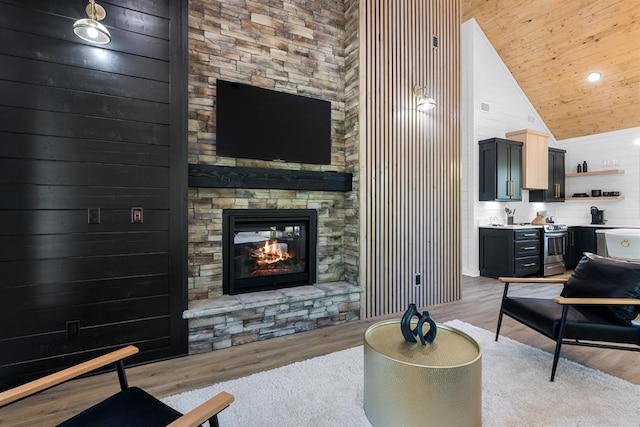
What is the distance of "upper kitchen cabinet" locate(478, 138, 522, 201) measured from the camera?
5633mm

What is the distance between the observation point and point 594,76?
18.0ft

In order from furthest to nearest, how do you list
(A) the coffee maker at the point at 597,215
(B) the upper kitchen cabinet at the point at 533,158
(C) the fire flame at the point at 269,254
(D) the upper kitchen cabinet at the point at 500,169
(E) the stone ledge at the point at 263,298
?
(A) the coffee maker at the point at 597,215, (B) the upper kitchen cabinet at the point at 533,158, (D) the upper kitchen cabinet at the point at 500,169, (C) the fire flame at the point at 269,254, (E) the stone ledge at the point at 263,298

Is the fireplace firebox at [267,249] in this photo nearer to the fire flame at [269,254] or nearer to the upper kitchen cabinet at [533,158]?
the fire flame at [269,254]

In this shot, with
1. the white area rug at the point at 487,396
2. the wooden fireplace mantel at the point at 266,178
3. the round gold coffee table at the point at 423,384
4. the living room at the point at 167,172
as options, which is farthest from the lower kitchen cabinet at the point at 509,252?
the round gold coffee table at the point at 423,384

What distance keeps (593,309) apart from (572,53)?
15.9 ft

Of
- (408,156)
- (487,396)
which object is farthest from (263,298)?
(408,156)

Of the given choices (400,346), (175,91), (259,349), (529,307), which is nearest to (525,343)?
(529,307)

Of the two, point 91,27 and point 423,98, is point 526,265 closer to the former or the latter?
point 423,98

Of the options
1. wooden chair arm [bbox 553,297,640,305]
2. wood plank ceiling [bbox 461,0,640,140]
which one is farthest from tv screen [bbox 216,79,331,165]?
wood plank ceiling [bbox 461,0,640,140]

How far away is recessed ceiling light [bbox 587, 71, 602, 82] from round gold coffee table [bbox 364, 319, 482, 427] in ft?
19.8

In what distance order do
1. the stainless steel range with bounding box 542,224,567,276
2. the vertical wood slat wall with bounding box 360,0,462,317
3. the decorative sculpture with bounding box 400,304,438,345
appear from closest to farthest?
the decorative sculpture with bounding box 400,304,438,345 < the vertical wood slat wall with bounding box 360,0,462,317 < the stainless steel range with bounding box 542,224,567,276

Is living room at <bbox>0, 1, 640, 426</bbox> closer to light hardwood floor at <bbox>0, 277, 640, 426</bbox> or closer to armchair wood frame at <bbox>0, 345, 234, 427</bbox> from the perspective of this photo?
light hardwood floor at <bbox>0, 277, 640, 426</bbox>

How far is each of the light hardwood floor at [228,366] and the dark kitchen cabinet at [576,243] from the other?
159 inches

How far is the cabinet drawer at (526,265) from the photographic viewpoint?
5.43 meters
